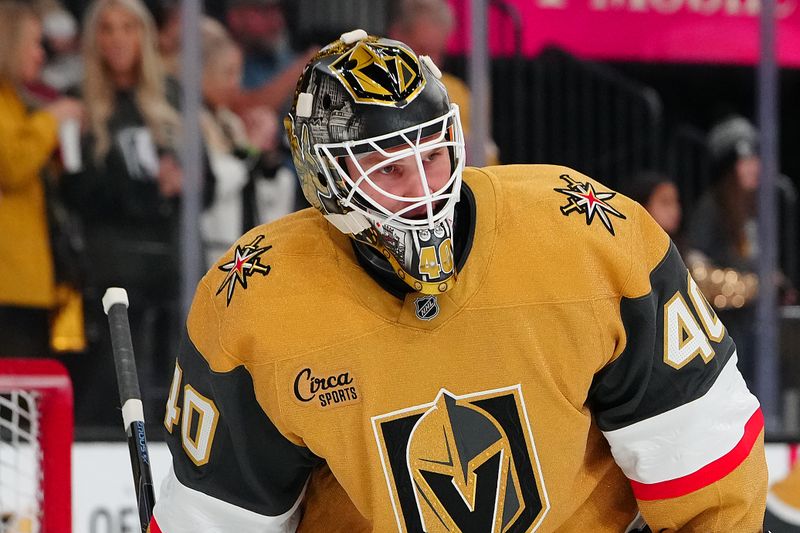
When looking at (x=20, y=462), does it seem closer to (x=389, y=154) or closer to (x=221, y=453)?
(x=221, y=453)

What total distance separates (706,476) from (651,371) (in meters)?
0.17

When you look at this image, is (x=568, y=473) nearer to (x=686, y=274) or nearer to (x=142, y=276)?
(x=686, y=274)

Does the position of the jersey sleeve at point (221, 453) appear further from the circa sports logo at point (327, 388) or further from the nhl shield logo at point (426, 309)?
the nhl shield logo at point (426, 309)

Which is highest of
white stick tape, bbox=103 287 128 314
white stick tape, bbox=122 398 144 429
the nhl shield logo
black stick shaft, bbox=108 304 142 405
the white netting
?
the nhl shield logo

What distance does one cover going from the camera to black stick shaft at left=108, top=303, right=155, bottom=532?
226 centimetres

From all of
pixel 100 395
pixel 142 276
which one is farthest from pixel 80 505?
pixel 142 276

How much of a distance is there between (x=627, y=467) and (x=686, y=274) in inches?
11.6

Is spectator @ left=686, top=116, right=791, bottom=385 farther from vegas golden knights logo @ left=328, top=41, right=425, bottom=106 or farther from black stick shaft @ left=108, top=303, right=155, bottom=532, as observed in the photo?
vegas golden knights logo @ left=328, top=41, right=425, bottom=106

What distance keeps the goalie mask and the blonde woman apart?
2073mm

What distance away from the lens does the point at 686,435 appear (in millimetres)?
1960

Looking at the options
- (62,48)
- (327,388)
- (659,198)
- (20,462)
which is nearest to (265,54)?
(62,48)

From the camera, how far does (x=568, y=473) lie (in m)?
1.98

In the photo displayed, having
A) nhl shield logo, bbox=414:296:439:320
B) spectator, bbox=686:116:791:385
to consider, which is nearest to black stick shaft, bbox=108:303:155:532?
nhl shield logo, bbox=414:296:439:320

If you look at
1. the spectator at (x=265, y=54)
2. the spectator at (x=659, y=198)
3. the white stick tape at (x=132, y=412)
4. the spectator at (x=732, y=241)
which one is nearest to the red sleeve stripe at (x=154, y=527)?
the white stick tape at (x=132, y=412)
